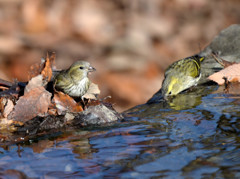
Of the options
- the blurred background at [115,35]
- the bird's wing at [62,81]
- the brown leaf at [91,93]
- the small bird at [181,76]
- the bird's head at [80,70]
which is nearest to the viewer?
the brown leaf at [91,93]

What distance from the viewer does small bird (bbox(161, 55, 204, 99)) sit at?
5.33 m

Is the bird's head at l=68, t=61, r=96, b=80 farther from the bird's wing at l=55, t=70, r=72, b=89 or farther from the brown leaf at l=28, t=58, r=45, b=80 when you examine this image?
the brown leaf at l=28, t=58, r=45, b=80

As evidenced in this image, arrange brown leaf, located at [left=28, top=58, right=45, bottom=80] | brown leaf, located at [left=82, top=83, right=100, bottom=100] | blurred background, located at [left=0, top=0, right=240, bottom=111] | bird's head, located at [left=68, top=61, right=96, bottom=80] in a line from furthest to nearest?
blurred background, located at [left=0, top=0, right=240, bottom=111] < bird's head, located at [left=68, top=61, right=96, bottom=80] < brown leaf, located at [left=82, top=83, right=100, bottom=100] < brown leaf, located at [left=28, top=58, right=45, bottom=80]

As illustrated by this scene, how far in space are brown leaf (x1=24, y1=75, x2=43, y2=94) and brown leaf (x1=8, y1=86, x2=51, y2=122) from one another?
0.31 ft

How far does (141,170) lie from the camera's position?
2.64 metres

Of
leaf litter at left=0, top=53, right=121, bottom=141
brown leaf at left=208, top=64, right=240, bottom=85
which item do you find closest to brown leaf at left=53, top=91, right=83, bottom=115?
leaf litter at left=0, top=53, right=121, bottom=141

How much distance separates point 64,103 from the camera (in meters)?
4.03

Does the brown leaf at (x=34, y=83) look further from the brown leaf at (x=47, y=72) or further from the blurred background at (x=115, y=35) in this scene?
the blurred background at (x=115, y=35)

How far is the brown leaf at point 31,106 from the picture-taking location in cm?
384

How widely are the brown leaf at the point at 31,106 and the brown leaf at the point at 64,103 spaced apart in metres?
0.08

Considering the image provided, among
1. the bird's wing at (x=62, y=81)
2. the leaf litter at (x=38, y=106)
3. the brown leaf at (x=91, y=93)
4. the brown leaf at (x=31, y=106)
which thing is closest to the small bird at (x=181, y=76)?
the brown leaf at (x=91, y=93)

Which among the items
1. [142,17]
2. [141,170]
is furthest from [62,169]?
[142,17]

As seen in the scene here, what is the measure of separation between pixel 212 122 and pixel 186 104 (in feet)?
2.76

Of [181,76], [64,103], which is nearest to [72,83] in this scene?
[64,103]
